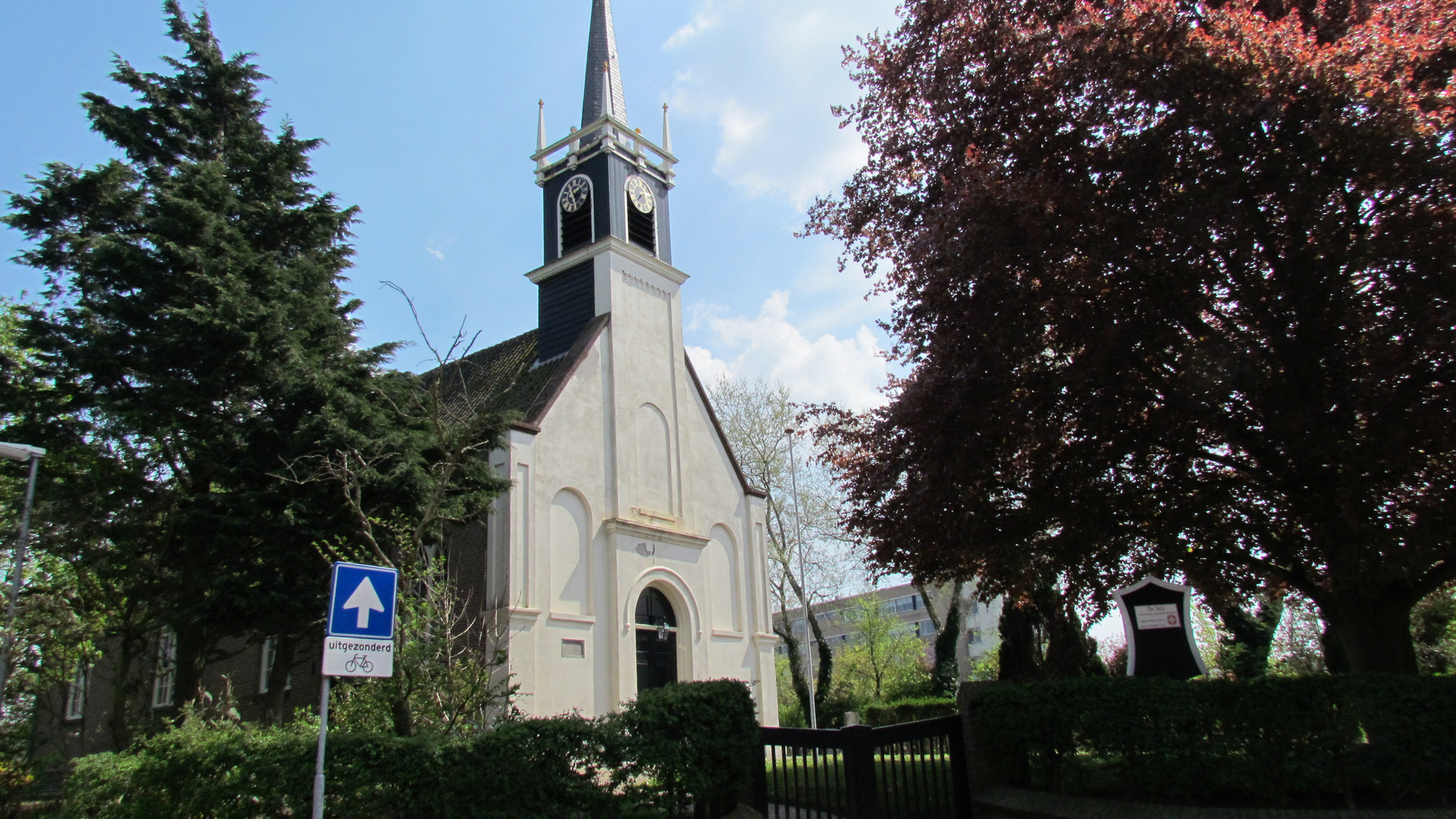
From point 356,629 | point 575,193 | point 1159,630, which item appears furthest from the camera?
point 575,193

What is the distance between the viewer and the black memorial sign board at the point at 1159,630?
1282cm

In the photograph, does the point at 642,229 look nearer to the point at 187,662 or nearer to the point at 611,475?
the point at 611,475

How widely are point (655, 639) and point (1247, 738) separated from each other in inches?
570

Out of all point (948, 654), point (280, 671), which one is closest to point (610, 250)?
point (280, 671)

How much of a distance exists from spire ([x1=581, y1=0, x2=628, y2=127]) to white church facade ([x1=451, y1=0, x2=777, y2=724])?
0.08m

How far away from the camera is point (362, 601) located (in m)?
8.21

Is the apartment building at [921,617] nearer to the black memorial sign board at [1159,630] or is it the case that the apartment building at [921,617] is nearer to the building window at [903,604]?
the building window at [903,604]

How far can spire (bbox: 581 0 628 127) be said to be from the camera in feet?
87.2

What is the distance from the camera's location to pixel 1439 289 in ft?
28.8

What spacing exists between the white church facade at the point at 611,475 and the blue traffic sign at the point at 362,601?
392 inches

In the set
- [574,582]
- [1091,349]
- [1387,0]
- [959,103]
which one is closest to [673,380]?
[574,582]

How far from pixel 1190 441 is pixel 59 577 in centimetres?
2615

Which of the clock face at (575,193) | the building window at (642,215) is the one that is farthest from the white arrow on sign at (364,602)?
the clock face at (575,193)

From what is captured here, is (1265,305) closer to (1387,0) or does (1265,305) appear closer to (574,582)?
(1387,0)
